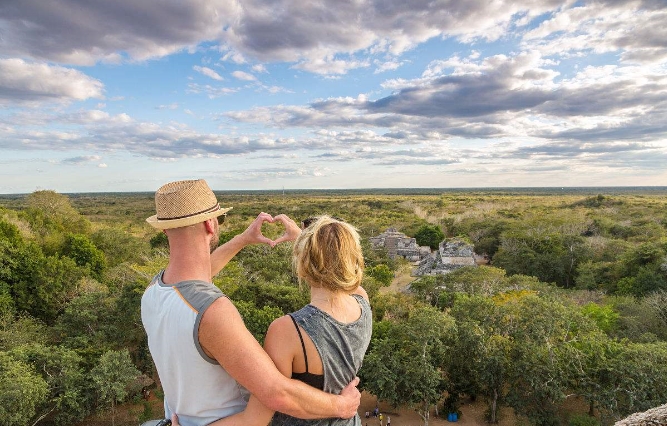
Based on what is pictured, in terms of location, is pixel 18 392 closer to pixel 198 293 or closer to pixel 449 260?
pixel 198 293

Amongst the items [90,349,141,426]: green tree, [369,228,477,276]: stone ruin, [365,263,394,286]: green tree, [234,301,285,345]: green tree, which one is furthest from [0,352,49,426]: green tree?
[369,228,477,276]: stone ruin

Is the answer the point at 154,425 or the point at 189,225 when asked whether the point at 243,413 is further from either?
the point at 189,225

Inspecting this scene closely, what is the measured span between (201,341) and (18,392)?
11226 millimetres

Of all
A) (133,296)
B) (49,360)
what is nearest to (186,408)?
(49,360)

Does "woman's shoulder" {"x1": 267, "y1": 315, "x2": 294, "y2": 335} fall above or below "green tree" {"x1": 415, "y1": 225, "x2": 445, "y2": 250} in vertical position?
above

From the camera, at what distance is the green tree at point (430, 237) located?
39.9 meters

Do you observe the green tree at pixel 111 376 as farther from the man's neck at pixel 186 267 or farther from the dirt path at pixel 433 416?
the man's neck at pixel 186 267

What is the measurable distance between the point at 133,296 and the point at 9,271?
23.1 feet

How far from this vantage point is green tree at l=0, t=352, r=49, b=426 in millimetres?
9570

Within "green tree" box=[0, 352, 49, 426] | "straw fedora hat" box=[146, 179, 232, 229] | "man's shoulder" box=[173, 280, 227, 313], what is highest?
"straw fedora hat" box=[146, 179, 232, 229]

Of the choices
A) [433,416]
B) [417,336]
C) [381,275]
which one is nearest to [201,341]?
[417,336]

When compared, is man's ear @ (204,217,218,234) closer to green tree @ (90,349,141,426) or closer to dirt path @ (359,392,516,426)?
green tree @ (90,349,141,426)

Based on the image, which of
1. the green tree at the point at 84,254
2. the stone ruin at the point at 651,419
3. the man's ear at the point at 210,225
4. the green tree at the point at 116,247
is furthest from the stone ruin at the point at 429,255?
the man's ear at the point at 210,225

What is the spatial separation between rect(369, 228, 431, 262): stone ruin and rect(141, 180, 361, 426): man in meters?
31.5
